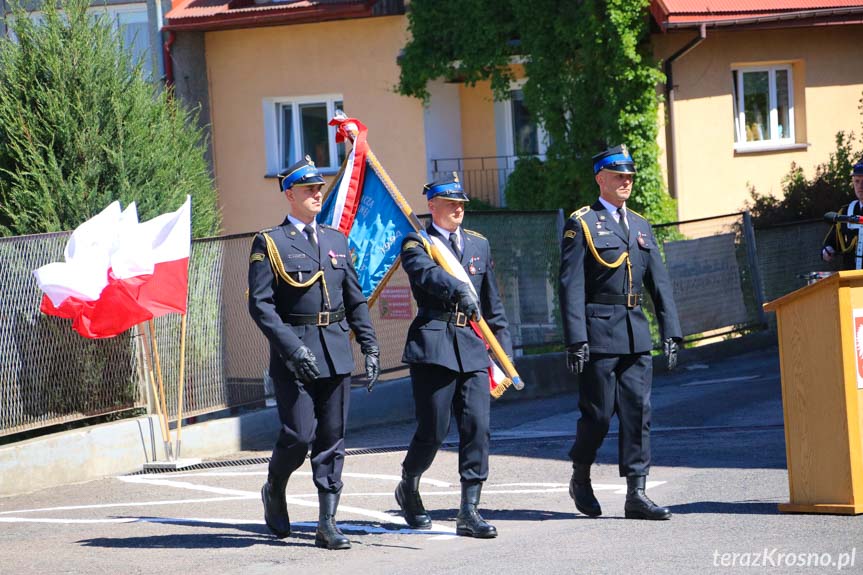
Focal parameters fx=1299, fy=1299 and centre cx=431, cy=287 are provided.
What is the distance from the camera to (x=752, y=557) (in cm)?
636

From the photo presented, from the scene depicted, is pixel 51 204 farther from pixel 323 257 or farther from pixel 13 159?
pixel 323 257

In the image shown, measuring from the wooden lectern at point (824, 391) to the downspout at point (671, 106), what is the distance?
1193 centimetres

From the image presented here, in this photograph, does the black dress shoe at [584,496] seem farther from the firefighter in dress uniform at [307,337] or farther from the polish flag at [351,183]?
the polish flag at [351,183]

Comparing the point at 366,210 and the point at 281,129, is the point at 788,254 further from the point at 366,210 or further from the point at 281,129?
the point at 366,210

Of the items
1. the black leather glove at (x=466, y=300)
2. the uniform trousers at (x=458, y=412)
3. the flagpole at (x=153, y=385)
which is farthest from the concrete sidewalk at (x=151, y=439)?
the black leather glove at (x=466, y=300)

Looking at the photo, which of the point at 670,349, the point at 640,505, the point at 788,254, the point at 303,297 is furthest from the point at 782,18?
the point at 303,297

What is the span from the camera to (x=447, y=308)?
744 centimetres

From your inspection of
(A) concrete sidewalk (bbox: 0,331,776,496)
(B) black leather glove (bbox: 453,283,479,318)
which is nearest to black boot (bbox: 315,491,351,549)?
(B) black leather glove (bbox: 453,283,479,318)

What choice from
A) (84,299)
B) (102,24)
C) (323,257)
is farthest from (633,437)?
(102,24)

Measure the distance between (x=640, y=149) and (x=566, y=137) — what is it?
1215 millimetres

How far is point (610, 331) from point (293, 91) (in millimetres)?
15698

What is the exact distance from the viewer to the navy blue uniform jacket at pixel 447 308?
7.30 meters

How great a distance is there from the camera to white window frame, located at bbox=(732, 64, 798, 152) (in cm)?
2017

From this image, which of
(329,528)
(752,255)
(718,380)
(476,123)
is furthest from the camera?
(476,123)
